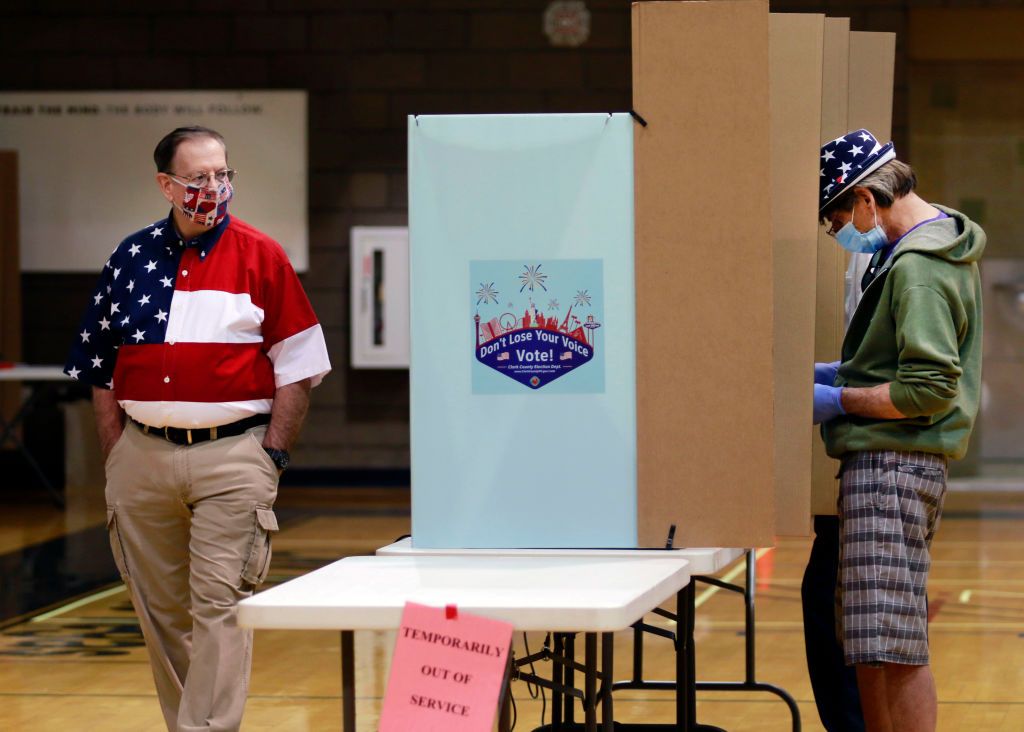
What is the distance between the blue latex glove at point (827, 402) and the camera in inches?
102

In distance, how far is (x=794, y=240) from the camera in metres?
2.49

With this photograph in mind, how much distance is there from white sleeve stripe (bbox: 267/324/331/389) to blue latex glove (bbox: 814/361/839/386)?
1.02 m

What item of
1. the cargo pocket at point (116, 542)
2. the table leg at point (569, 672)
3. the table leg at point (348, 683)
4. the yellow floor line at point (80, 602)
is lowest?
the yellow floor line at point (80, 602)

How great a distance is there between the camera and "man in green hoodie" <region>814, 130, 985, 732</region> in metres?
2.49

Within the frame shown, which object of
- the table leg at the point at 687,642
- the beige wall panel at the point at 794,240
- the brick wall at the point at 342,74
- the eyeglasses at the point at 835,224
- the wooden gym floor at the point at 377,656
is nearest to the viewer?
the beige wall panel at the point at 794,240

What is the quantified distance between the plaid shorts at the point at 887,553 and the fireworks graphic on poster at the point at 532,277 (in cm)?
71

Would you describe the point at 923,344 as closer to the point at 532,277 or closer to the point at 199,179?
the point at 532,277

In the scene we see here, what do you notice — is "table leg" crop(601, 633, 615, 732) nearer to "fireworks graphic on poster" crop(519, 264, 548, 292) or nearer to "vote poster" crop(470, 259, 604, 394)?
"vote poster" crop(470, 259, 604, 394)

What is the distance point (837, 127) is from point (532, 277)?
95cm

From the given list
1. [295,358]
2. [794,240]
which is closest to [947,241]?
[794,240]

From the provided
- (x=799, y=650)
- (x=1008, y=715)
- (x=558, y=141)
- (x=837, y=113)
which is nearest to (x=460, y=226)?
(x=558, y=141)

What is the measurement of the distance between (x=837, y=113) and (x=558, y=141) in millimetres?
886

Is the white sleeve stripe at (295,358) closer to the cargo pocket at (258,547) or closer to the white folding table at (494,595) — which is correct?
A: the cargo pocket at (258,547)

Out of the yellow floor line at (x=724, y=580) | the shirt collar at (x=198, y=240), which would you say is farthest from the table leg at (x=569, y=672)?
the yellow floor line at (x=724, y=580)
